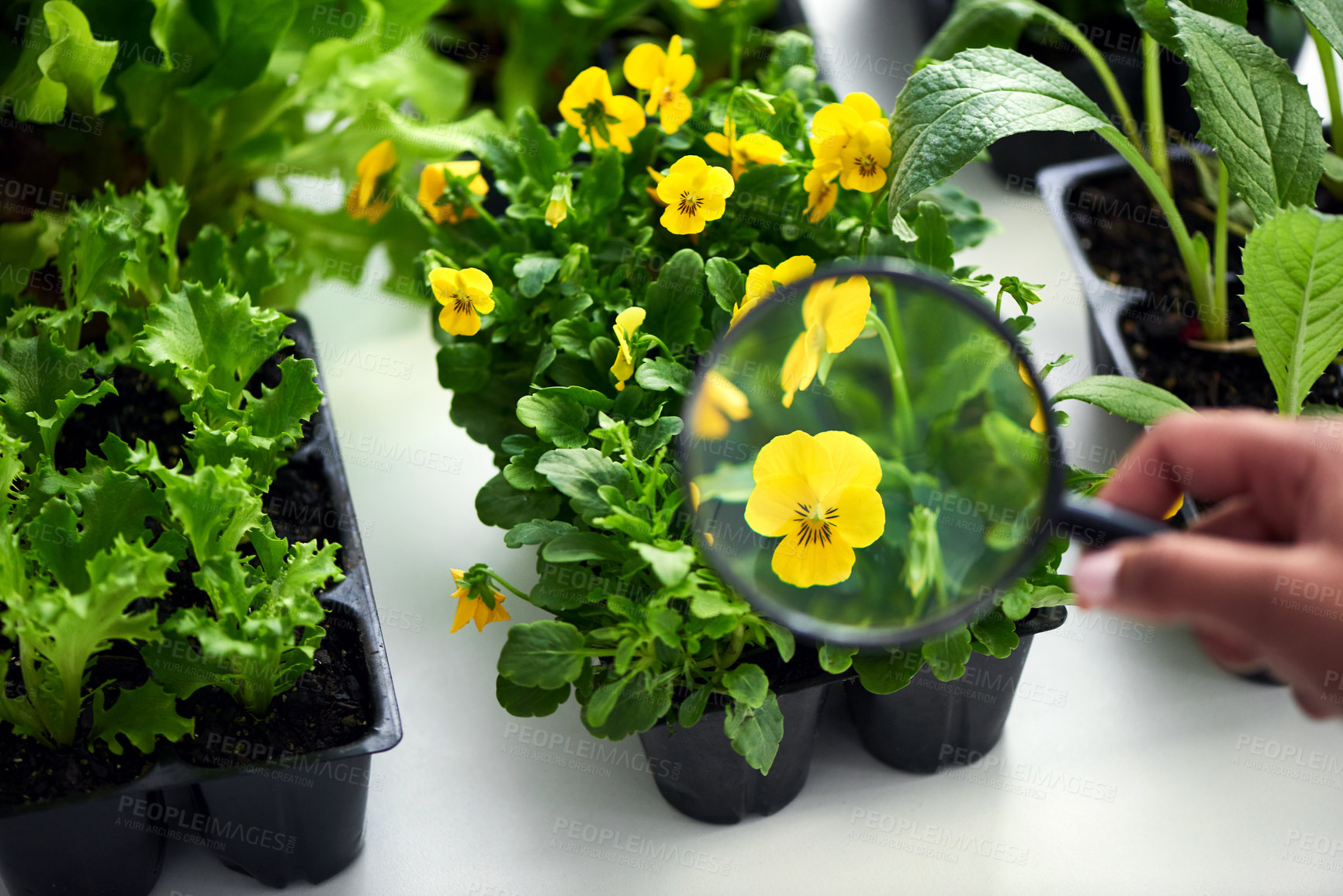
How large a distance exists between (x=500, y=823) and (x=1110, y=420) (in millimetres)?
671

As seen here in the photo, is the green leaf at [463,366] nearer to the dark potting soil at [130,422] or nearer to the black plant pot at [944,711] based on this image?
the dark potting soil at [130,422]

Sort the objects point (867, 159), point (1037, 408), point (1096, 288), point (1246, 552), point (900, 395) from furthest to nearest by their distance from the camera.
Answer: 1. point (1096, 288)
2. point (867, 159)
3. point (900, 395)
4. point (1037, 408)
5. point (1246, 552)

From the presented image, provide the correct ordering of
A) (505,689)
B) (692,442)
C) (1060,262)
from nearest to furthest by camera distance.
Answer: (692,442) < (505,689) < (1060,262)

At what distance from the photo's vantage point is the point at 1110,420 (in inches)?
42.4

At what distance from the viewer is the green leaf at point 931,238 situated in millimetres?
805

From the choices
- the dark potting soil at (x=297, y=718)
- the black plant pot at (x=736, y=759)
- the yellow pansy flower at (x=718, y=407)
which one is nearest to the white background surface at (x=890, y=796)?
the black plant pot at (x=736, y=759)

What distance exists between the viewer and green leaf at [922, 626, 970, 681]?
71cm

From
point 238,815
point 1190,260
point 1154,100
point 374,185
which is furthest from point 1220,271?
point 238,815

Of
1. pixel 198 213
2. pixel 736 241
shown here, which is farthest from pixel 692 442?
pixel 198 213

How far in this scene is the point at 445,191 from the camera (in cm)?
92

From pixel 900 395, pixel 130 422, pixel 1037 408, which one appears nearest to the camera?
pixel 1037 408

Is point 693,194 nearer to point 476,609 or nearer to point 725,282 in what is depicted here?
point 725,282

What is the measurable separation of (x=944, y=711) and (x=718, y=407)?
0.37 m

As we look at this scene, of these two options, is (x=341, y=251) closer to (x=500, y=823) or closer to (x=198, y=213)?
(x=198, y=213)
